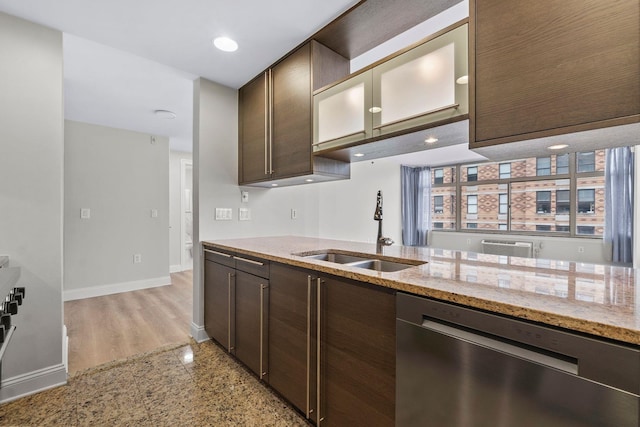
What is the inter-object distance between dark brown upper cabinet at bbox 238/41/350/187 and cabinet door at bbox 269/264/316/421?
0.80 metres

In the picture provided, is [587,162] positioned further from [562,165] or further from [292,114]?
[292,114]

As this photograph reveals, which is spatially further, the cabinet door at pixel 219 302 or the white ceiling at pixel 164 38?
the cabinet door at pixel 219 302

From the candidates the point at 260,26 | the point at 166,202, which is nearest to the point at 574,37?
the point at 260,26

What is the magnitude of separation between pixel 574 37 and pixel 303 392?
6.02ft

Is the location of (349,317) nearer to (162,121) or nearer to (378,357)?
(378,357)

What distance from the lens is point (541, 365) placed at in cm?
73

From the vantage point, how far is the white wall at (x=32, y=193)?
1.73 meters

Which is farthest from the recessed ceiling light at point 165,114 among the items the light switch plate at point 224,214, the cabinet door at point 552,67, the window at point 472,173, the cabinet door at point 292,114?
the window at point 472,173

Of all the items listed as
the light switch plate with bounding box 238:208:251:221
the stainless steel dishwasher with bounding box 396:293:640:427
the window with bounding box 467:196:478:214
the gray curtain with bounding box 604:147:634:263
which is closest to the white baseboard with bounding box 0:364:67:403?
the light switch plate with bounding box 238:208:251:221

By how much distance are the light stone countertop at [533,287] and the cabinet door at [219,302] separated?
82 cm

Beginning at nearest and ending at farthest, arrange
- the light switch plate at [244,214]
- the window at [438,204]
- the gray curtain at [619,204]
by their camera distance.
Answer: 1. the light switch plate at [244,214]
2. the gray curtain at [619,204]
3. the window at [438,204]

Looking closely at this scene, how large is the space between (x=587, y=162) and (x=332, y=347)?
20.3ft

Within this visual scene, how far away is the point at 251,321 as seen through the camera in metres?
1.87

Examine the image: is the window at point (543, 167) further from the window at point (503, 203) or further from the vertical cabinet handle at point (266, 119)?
the vertical cabinet handle at point (266, 119)
